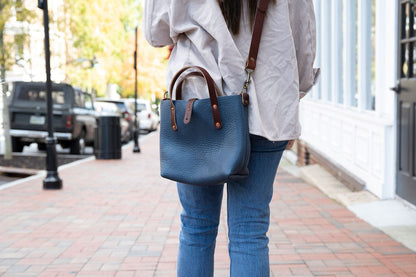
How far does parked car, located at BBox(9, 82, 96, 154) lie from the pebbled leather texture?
39.3ft

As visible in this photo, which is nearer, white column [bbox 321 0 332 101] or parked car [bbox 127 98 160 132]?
white column [bbox 321 0 332 101]

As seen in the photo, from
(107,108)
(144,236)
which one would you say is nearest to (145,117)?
(107,108)

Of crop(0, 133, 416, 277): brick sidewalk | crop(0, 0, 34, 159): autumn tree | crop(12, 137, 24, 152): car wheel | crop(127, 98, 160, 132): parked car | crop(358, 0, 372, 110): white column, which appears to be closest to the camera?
crop(0, 133, 416, 277): brick sidewalk

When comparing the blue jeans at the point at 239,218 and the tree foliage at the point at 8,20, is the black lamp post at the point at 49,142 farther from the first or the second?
the blue jeans at the point at 239,218

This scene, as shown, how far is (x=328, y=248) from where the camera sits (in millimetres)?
4398

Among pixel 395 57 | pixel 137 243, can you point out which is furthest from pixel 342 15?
pixel 137 243

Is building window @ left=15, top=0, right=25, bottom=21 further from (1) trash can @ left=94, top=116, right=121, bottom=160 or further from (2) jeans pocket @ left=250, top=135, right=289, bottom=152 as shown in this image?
(2) jeans pocket @ left=250, top=135, right=289, bottom=152

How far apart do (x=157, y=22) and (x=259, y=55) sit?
402mm

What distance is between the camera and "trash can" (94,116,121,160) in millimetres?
12992

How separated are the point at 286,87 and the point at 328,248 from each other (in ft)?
8.21

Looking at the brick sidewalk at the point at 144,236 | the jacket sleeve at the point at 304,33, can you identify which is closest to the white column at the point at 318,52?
the brick sidewalk at the point at 144,236

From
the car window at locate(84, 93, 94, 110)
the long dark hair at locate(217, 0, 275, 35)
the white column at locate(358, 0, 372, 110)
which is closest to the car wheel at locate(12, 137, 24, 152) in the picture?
the car window at locate(84, 93, 94, 110)

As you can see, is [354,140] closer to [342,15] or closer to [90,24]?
[342,15]

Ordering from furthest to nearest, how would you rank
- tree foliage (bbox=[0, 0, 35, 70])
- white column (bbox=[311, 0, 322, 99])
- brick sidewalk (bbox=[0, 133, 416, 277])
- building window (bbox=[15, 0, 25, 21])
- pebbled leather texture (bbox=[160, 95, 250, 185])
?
building window (bbox=[15, 0, 25, 21])
tree foliage (bbox=[0, 0, 35, 70])
white column (bbox=[311, 0, 322, 99])
brick sidewalk (bbox=[0, 133, 416, 277])
pebbled leather texture (bbox=[160, 95, 250, 185])
